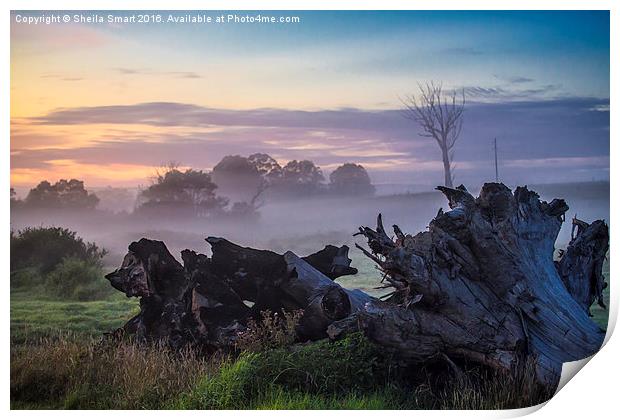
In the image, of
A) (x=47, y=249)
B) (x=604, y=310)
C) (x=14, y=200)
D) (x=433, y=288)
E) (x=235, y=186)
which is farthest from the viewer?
(x=604, y=310)

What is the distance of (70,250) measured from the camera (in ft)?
25.8

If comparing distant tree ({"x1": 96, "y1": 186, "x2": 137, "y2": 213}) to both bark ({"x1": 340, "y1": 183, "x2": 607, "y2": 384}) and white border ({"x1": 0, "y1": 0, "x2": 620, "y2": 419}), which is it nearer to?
white border ({"x1": 0, "y1": 0, "x2": 620, "y2": 419})

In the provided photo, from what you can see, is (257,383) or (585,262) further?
(585,262)

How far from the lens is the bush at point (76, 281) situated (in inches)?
310

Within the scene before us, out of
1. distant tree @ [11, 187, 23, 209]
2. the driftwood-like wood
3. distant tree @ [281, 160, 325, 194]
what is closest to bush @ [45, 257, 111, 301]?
the driftwood-like wood

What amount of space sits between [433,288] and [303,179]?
5.18ft

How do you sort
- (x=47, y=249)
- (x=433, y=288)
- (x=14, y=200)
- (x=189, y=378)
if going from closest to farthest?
(x=433, y=288) → (x=189, y=378) → (x=14, y=200) → (x=47, y=249)

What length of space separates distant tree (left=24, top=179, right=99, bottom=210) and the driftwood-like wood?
0.55m

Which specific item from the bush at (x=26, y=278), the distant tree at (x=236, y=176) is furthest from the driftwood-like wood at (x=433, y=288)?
the bush at (x=26, y=278)

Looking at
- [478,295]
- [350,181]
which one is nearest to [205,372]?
[350,181]

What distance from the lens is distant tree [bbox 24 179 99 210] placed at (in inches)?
304

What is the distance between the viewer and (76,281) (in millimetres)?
7965

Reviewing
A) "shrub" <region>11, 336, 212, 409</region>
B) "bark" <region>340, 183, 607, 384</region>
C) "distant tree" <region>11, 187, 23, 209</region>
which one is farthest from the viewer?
"distant tree" <region>11, 187, 23, 209</region>

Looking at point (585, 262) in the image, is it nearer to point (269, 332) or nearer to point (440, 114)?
point (440, 114)
